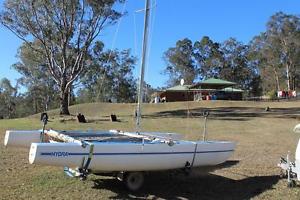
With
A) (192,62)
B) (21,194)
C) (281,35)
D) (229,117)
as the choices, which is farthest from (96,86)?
(21,194)

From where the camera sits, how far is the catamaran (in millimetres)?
9922

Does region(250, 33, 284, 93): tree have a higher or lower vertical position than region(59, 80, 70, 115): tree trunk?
higher

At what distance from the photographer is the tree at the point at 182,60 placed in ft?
328

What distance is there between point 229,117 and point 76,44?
1550cm

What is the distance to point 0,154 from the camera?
15.5 metres

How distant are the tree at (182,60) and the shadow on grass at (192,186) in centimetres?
8749

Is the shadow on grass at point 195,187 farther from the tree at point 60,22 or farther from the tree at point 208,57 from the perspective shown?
the tree at point 208,57

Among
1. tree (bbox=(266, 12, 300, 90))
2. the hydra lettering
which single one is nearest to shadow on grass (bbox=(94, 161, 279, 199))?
the hydra lettering

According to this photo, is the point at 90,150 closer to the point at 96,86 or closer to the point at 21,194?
the point at 21,194

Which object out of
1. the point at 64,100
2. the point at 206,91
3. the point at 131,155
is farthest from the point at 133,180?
the point at 206,91

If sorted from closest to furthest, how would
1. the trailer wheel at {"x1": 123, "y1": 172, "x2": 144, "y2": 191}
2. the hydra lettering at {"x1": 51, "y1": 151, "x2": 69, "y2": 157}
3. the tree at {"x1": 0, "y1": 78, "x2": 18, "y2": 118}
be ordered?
1. the hydra lettering at {"x1": 51, "y1": 151, "x2": 69, "y2": 157}
2. the trailer wheel at {"x1": 123, "y1": 172, "x2": 144, "y2": 191}
3. the tree at {"x1": 0, "y1": 78, "x2": 18, "y2": 118}

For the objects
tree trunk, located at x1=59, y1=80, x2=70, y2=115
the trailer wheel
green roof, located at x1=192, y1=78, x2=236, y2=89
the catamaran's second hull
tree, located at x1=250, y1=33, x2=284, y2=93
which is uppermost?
tree, located at x1=250, y1=33, x2=284, y2=93

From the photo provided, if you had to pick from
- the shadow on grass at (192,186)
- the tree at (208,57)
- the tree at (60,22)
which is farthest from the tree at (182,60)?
the shadow on grass at (192,186)

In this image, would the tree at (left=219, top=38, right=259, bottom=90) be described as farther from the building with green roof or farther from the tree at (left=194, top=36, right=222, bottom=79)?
the building with green roof
